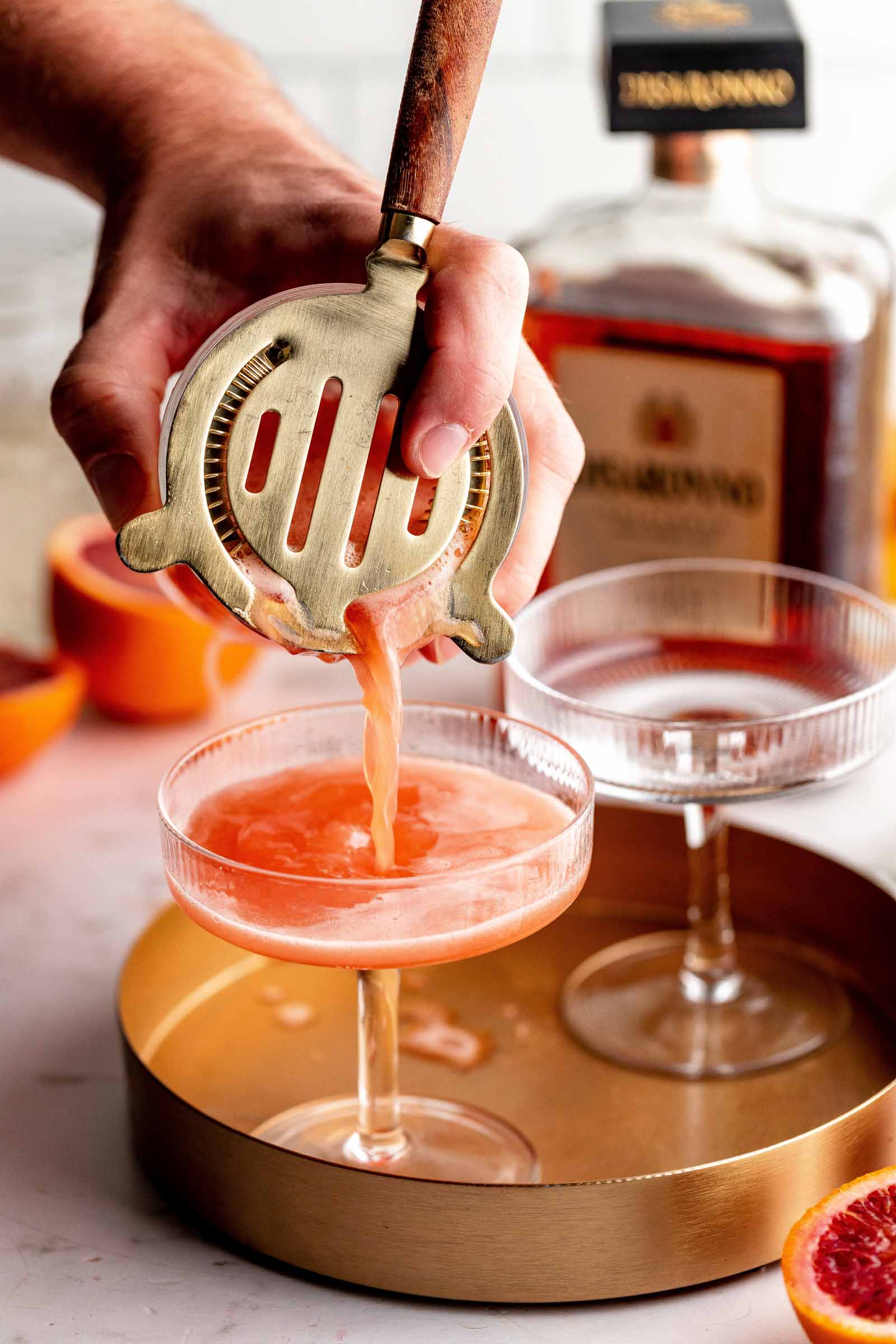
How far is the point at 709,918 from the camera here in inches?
43.3

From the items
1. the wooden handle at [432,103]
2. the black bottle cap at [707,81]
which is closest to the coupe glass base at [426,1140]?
the wooden handle at [432,103]

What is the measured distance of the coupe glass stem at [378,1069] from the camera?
0.89 m

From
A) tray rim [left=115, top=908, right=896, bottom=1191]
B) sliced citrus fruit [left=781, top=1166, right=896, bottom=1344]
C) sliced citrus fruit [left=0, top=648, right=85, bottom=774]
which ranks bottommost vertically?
sliced citrus fruit [left=0, top=648, right=85, bottom=774]

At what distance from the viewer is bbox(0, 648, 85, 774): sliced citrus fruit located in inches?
52.7

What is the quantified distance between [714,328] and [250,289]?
1.58ft

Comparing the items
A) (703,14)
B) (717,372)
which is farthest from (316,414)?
(703,14)

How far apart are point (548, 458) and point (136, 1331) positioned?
1.59ft

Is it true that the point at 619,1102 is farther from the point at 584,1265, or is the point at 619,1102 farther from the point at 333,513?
the point at 333,513

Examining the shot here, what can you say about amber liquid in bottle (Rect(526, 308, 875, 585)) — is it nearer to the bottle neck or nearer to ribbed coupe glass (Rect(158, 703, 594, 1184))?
the bottle neck

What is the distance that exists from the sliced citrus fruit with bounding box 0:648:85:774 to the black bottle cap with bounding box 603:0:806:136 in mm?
627

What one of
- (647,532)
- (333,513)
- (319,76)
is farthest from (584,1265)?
(319,76)

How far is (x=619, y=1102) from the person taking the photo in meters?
0.98

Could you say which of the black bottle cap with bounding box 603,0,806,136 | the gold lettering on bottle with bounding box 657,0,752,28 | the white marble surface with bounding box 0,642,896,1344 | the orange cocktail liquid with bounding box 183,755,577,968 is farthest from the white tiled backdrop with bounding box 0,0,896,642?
the orange cocktail liquid with bounding box 183,755,577,968

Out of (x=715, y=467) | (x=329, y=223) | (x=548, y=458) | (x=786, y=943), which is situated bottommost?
(x=786, y=943)
